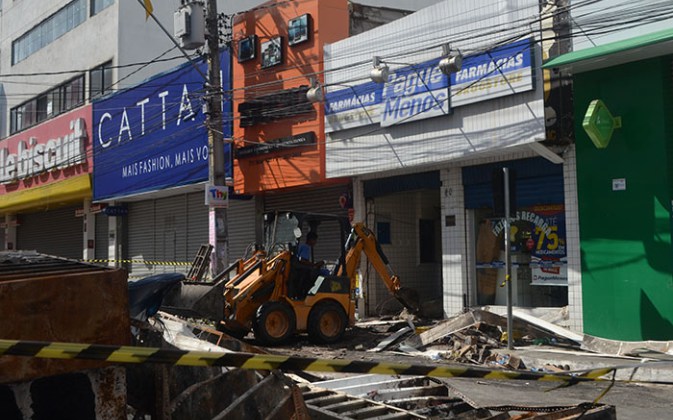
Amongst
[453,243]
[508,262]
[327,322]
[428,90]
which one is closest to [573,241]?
[508,262]

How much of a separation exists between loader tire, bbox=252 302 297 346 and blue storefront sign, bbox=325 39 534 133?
16.9ft

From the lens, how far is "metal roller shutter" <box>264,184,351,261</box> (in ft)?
61.7

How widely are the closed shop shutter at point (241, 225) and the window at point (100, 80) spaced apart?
9190mm

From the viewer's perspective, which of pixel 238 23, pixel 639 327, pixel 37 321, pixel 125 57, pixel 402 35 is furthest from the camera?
pixel 125 57

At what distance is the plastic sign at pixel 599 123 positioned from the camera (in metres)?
12.0

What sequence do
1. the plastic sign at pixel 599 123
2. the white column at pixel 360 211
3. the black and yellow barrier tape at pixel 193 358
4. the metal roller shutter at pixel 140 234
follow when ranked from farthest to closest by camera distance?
the metal roller shutter at pixel 140 234, the white column at pixel 360 211, the plastic sign at pixel 599 123, the black and yellow barrier tape at pixel 193 358

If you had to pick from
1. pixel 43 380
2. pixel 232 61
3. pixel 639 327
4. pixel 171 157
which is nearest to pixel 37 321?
pixel 43 380

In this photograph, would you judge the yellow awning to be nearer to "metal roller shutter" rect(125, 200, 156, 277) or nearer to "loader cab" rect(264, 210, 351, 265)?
"metal roller shutter" rect(125, 200, 156, 277)

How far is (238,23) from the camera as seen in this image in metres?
20.5

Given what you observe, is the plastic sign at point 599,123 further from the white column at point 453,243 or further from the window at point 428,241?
the window at point 428,241

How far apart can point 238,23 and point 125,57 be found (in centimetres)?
840

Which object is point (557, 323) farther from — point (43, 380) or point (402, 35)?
point (43, 380)

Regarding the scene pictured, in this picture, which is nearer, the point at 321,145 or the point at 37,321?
the point at 37,321

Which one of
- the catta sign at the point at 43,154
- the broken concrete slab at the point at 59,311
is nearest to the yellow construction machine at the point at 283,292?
the broken concrete slab at the point at 59,311
